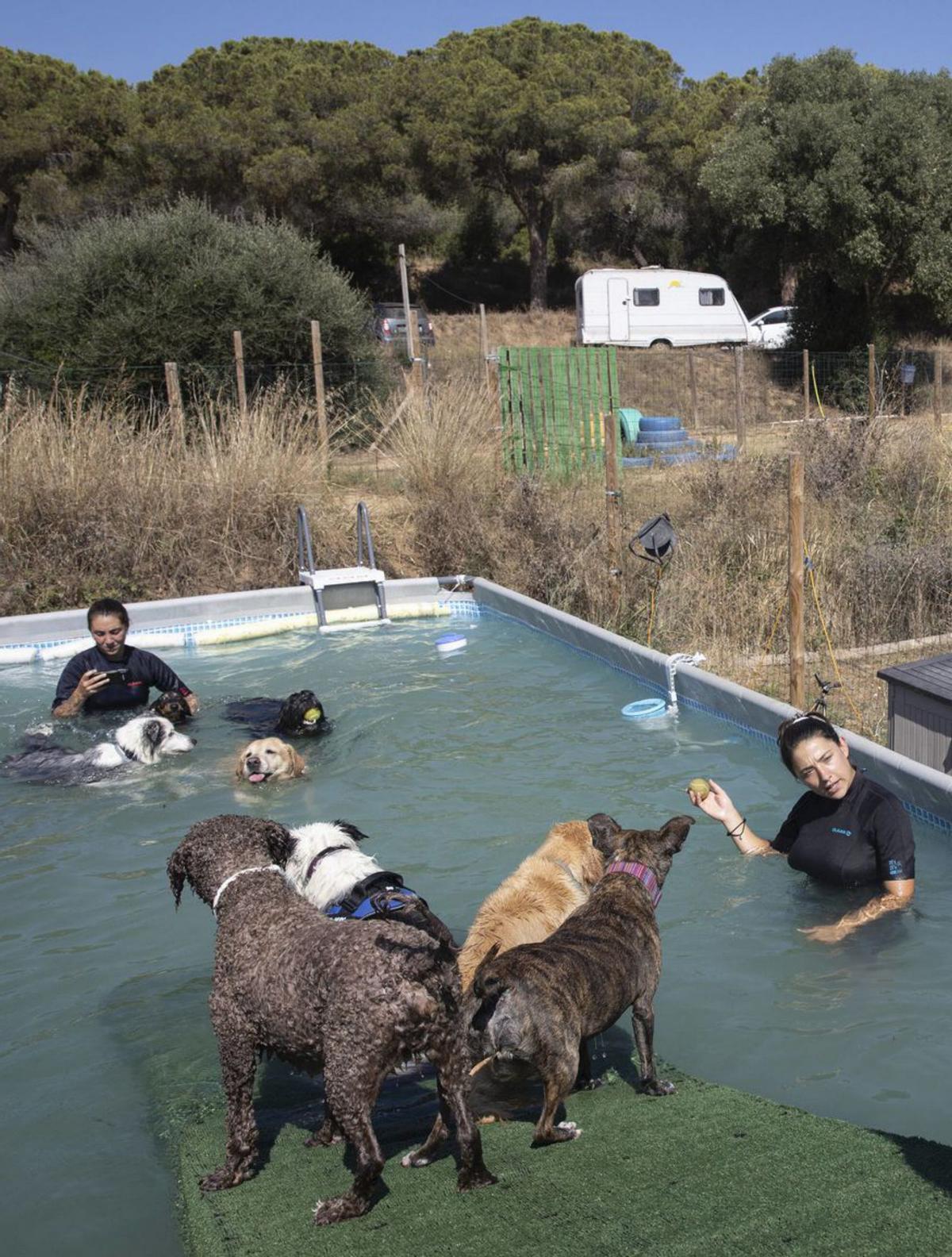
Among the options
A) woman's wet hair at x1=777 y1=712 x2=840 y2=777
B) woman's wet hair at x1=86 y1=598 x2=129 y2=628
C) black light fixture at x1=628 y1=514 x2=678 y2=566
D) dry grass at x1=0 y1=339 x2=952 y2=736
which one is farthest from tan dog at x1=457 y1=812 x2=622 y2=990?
dry grass at x1=0 y1=339 x2=952 y2=736

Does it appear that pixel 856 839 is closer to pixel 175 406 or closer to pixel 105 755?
pixel 105 755

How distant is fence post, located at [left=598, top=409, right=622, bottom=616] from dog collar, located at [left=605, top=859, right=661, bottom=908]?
711 centimetres

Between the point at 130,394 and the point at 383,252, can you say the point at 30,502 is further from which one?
the point at 383,252

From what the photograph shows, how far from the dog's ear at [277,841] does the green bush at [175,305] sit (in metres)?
17.3

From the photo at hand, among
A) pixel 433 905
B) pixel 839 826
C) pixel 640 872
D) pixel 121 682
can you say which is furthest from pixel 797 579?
pixel 121 682

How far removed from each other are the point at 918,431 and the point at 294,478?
7.74 meters

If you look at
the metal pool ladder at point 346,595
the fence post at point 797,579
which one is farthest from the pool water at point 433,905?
the metal pool ladder at point 346,595

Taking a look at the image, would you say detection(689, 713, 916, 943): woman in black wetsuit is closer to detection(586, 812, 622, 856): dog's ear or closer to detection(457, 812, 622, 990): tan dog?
detection(457, 812, 622, 990): tan dog

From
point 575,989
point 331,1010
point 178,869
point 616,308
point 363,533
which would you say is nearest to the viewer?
point 331,1010

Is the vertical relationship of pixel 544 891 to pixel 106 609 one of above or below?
below

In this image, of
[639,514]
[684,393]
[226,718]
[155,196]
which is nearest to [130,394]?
[639,514]

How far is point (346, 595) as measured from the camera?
12.8 m

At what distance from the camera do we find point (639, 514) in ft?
45.7

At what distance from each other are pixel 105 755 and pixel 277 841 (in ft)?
14.4
